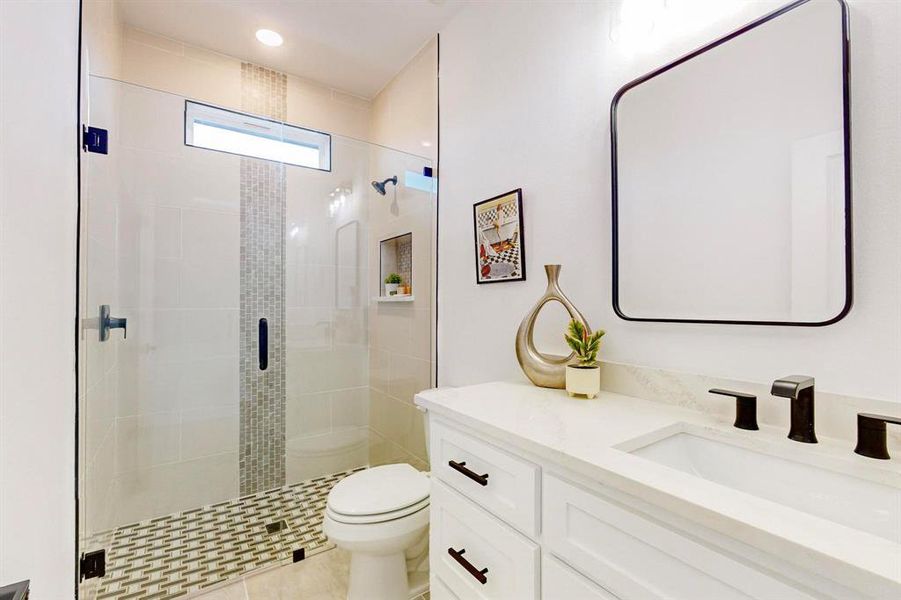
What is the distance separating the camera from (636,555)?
0.62 metres

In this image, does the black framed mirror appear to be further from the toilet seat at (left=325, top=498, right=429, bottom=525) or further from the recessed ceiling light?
the recessed ceiling light

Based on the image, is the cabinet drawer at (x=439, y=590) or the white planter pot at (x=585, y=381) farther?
the white planter pot at (x=585, y=381)

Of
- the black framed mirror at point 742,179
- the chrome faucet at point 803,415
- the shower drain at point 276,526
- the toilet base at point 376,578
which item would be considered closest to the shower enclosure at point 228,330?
the shower drain at point 276,526

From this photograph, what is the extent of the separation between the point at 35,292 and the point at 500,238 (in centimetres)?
139

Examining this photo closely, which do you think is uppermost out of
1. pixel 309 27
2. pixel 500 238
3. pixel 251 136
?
pixel 309 27

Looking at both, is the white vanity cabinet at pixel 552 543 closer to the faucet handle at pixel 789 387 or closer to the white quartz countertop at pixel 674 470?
the white quartz countertop at pixel 674 470

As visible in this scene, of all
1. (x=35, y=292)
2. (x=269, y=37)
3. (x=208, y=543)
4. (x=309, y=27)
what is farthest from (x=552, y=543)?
(x=269, y=37)

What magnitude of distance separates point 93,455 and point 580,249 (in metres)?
1.83

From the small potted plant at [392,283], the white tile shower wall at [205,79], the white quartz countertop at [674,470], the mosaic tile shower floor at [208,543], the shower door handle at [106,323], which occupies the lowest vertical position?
the mosaic tile shower floor at [208,543]

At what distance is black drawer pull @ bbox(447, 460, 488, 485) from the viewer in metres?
0.92

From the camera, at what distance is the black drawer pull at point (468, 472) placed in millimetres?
918

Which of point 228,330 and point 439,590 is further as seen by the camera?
point 228,330

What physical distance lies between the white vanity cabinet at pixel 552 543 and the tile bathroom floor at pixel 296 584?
767 millimetres

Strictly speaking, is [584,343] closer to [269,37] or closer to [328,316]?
[328,316]
